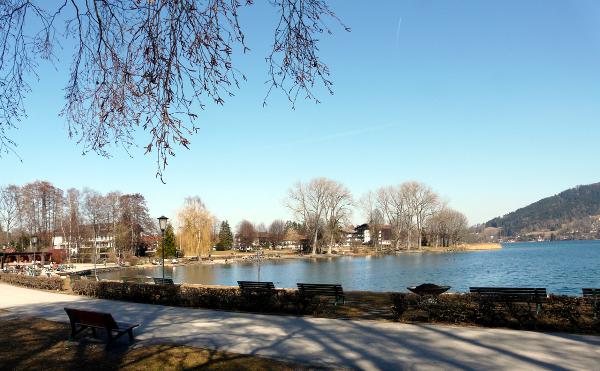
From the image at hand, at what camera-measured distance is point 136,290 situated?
55.7ft

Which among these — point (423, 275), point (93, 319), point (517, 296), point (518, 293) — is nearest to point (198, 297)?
point (93, 319)

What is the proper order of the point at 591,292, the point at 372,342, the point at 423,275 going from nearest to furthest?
1. the point at 372,342
2. the point at 591,292
3. the point at 423,275

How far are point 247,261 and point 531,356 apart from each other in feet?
242

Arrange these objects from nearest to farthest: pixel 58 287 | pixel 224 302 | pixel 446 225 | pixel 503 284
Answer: pixel 224 302
pixel 58 287
pixel 503 284
pixel 446 225

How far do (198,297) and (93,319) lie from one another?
5838mm

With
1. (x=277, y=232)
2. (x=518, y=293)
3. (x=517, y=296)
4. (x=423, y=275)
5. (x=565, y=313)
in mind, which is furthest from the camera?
(x=277, y=232)

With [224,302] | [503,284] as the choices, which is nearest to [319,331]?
[224,302]

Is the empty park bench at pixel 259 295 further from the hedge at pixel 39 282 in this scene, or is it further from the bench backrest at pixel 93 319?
the hedge at pixel 39 282

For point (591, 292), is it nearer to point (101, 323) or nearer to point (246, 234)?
point (101, 323)

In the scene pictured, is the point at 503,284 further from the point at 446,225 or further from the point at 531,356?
the point at 446,225

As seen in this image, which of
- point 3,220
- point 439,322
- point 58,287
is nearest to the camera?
point 439,322

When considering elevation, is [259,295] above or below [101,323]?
below

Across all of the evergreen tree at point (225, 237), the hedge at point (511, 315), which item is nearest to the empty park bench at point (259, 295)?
the hedge at point (511, 315)

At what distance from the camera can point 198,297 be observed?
14883 mm
